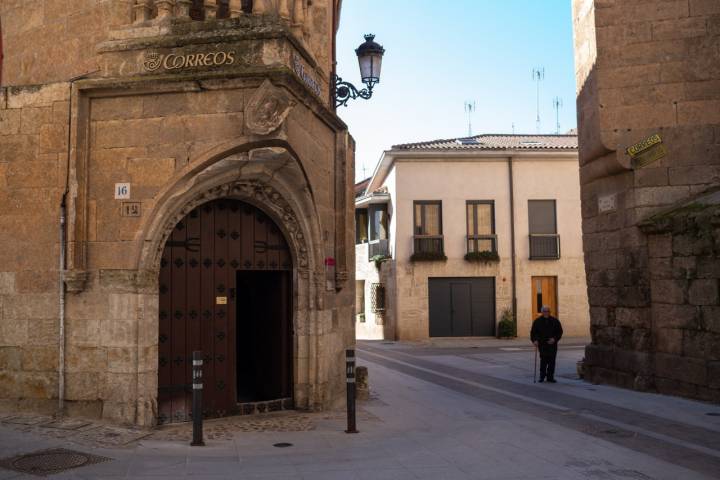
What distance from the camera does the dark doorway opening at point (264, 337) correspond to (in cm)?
891

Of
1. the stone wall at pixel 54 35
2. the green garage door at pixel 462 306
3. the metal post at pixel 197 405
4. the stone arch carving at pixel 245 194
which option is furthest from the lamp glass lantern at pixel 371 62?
the green garage door at pixel 462 306

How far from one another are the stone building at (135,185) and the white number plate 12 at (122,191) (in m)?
0.02

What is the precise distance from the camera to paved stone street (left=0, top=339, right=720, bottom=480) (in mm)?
5840

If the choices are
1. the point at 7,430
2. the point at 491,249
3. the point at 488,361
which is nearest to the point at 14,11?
the point at 7,430

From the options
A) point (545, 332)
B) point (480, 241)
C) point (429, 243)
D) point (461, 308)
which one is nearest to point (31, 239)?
point (545, 332)

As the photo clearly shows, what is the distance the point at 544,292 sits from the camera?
26.6 m

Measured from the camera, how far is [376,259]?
28203mm

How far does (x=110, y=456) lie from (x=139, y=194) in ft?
9.38

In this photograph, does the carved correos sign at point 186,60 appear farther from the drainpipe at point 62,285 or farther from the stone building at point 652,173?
the stone building at point 652,173

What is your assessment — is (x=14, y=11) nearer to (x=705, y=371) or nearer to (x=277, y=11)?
(x=277, y=11)

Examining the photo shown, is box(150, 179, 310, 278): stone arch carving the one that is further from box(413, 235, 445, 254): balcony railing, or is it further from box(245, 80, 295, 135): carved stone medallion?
box(413, 235, 445, 254): balcony railing

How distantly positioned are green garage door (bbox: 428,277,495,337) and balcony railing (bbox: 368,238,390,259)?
2524 mm

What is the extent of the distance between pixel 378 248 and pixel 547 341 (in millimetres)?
16166

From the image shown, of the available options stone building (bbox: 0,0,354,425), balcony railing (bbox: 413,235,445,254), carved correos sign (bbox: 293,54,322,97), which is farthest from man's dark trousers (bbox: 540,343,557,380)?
balcony railing (bbox: 413,235,445,254)
